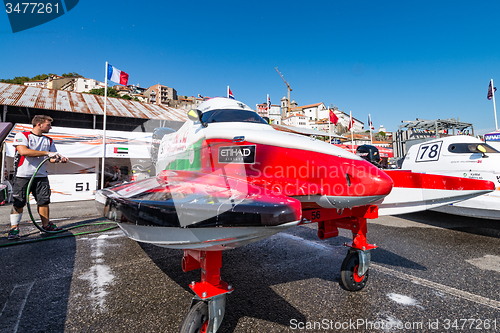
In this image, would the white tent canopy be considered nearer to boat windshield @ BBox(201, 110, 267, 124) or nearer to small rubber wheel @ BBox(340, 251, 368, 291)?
boat windshield @ BBox(201, 110, 267, 124)

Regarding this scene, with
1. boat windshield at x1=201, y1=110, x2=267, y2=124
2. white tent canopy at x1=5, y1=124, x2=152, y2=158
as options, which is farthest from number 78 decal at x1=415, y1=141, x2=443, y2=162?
white tent canopy at x1=5, y1=124, x2=152, y2=158

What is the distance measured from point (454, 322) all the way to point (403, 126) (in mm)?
12576

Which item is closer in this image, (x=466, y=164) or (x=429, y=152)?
(x=466, y=164)

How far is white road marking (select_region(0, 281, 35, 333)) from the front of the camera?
193cm

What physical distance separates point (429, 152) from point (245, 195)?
6.58m

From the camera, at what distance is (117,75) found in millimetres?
11258

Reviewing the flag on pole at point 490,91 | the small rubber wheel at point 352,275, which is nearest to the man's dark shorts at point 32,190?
the small rubber wheel at point 352,275

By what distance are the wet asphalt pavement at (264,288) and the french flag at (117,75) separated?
8837mm

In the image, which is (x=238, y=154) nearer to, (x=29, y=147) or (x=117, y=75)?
(x=29, y=147)

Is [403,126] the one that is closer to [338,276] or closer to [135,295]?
[338,276]

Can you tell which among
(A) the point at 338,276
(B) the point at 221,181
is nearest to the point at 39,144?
(B) the point at 221,181

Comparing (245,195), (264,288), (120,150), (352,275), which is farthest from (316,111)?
(245,195)

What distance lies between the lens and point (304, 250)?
3896mm

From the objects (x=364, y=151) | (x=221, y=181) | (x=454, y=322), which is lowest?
(x=454, y=322)
